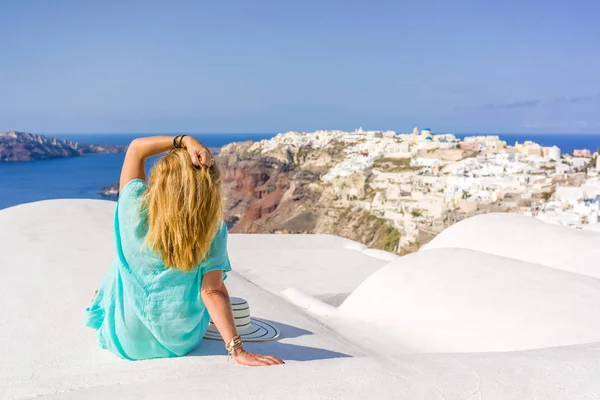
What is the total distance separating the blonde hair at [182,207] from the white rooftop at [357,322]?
0.42m

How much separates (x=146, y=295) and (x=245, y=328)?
2.22ft

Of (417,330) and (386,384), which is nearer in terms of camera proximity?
(386,384)

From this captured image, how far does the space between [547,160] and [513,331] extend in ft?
154

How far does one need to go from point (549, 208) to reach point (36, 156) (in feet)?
221

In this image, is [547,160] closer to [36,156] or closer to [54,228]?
[54,228]

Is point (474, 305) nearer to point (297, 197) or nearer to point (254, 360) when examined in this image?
point (254, 360)

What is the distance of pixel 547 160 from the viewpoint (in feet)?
151

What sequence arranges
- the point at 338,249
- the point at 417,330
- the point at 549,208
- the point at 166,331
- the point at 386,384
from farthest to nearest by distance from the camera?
1. the point at 549,208
2. the point at 338,249
3. the point at 417,330
4. the point at 166,331
5. the point at 386,384

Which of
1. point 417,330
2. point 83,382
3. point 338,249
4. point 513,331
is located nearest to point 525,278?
point 513,331

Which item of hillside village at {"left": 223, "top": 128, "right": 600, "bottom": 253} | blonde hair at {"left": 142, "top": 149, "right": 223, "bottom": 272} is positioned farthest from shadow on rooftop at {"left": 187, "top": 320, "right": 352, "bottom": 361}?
hillside village at {"left": 223, "top": 128, "right": 600, "bottom": 253}

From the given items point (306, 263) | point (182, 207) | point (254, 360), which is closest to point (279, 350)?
point (254, 360)

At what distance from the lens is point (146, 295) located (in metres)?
2.04

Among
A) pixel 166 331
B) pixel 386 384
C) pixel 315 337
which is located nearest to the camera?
pixel 386 384

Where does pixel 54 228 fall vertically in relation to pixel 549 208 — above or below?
above
